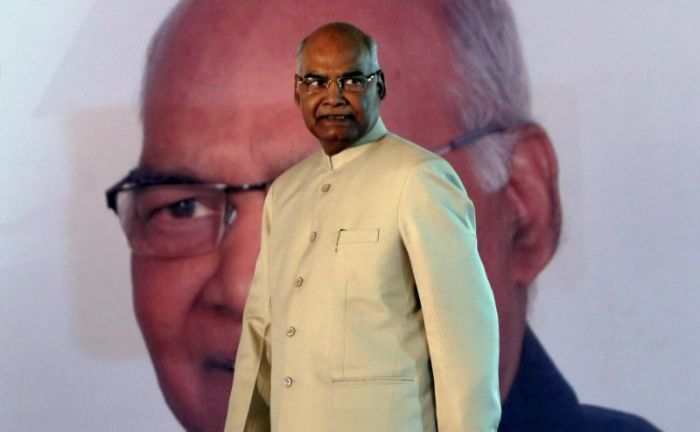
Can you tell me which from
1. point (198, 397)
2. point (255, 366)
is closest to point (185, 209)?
point (198, 397)

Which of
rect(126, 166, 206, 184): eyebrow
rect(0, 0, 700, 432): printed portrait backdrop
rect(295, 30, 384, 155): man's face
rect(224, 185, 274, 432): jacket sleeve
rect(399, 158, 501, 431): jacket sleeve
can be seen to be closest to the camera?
rect(399, 158, 501, 431): jacket sleeve

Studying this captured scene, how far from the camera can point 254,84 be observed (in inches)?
112

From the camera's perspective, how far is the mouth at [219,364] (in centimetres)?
291

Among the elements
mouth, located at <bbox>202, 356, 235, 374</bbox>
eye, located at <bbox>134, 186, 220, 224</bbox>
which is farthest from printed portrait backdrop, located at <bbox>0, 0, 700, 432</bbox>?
mouth, located at <bbox>202, 356, 235, 374</bbox>

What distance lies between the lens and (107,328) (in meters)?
2.96

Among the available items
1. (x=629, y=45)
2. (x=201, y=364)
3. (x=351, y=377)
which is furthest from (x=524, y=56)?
(x=351, y=377)

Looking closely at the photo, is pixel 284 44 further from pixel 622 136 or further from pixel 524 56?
pixel 622 136

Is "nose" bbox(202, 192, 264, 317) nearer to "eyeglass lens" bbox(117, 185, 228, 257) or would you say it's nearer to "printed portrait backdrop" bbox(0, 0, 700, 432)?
"eyeglass lens" bbox(117, 185, 228, 257)

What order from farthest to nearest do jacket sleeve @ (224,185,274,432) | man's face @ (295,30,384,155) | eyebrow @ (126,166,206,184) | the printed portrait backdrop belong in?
1. eyebrow @ (126,166,206,184)
2. the printed portrait backdrop
3. jacket sleeve @ (224,185,274,432)
4. man's face @ (295,30,384,155)

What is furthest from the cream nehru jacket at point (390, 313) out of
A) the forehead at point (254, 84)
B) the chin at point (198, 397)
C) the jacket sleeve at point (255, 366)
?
the chin at point (198, 397)

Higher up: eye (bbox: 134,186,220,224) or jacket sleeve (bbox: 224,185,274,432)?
eye (bbox: 134,186,220,224)

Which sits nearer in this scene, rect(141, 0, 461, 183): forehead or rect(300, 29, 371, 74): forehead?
rect(300, 29, 371, 74): forehead

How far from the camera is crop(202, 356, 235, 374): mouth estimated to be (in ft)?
9.55

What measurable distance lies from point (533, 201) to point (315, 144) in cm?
58
